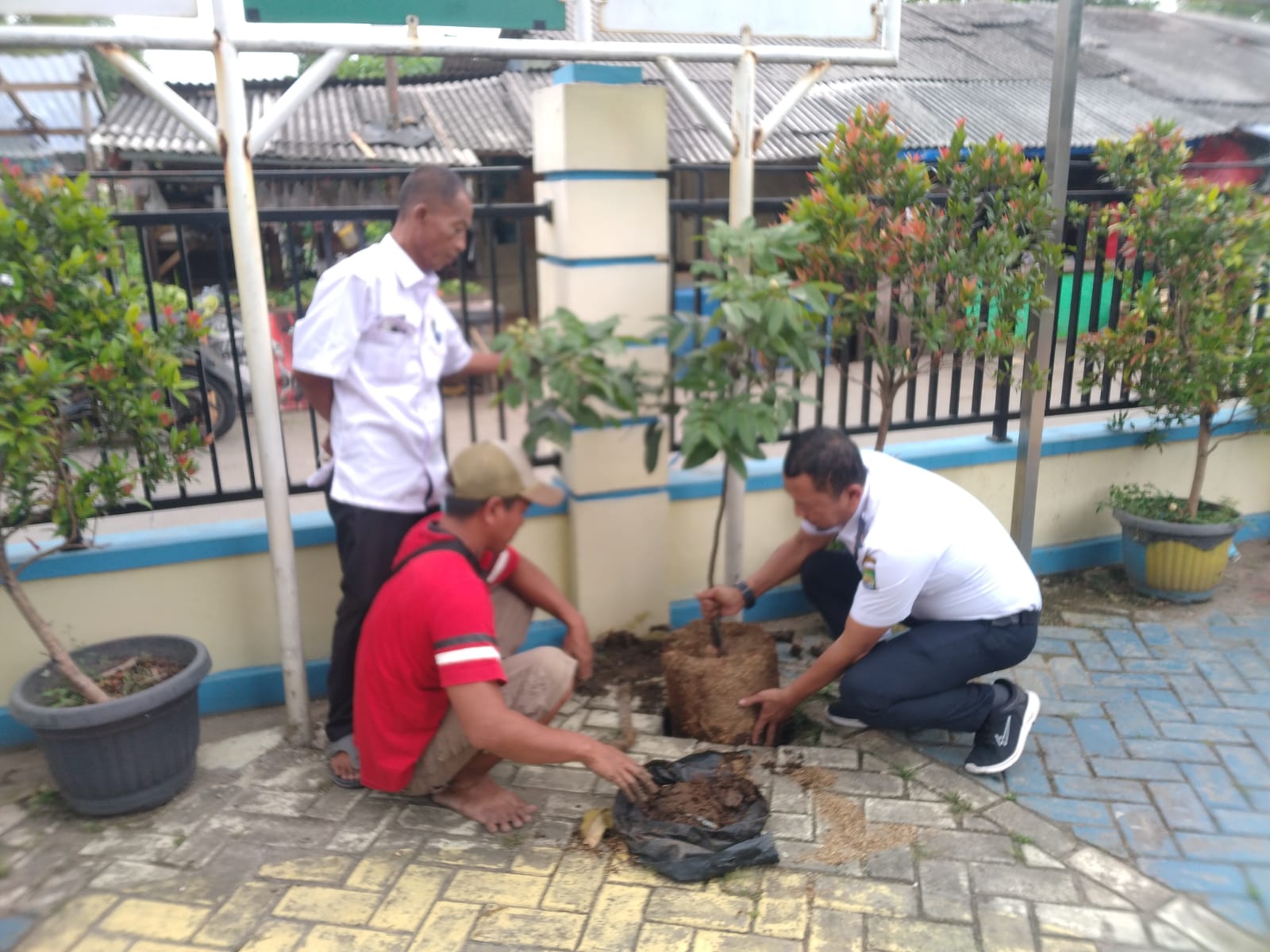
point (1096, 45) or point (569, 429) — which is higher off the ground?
point (1096, 45)

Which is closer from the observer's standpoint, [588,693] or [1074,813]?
[1074,813]

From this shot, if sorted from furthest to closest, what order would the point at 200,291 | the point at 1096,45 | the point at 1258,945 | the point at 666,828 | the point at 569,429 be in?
the point at 1096,45
the point at 200,291
the point at 569,429
the point at 666,828
the point at 1258,945

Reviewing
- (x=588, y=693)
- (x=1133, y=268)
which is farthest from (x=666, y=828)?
(x=1133, y=268)

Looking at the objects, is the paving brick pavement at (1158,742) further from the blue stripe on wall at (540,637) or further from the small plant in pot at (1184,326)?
the blue stripe on wall at (540,637)

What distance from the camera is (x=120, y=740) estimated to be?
2.92 meters

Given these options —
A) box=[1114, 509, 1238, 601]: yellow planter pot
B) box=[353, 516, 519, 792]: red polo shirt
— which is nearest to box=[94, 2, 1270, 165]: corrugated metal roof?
box=[1114, 509, 1238, 601]: yellow planter pot

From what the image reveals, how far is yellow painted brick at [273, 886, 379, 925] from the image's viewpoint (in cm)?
257

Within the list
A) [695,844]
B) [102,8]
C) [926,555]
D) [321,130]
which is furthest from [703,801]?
[321,130]

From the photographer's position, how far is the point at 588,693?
3.79 metres

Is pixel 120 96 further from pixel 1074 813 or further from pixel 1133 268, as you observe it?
pixel 1074 813

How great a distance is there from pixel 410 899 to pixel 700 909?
80cm

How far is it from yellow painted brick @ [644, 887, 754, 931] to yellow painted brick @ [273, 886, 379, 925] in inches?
30.3

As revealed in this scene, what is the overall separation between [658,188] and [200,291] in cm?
531

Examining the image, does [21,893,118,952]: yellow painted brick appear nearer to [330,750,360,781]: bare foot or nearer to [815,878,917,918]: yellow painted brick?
[330,750,360,781]: bare foot
